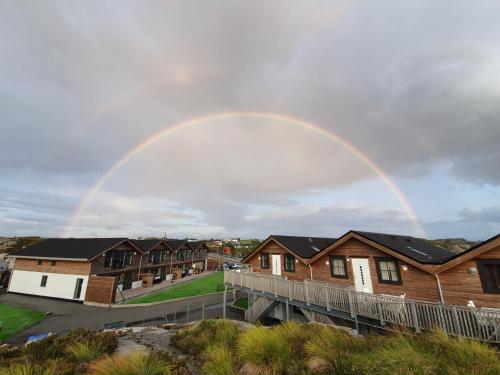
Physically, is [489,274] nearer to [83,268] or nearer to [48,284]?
[83,268]

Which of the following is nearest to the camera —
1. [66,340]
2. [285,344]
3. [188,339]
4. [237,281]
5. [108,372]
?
[108,372]

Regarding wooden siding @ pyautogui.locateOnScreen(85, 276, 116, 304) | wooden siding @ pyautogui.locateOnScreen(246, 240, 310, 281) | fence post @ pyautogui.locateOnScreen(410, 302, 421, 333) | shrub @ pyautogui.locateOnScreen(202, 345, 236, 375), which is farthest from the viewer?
wooden siding @ pyautogui.locateOnScreen(85, 276, 116, 304)

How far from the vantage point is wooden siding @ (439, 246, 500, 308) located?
13.1 m

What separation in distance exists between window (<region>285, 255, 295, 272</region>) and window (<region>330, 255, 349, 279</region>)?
488cm

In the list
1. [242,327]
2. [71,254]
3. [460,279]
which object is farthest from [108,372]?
[71,254]

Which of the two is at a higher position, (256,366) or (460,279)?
(460,279)

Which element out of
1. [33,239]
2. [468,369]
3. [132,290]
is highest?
[33,239]

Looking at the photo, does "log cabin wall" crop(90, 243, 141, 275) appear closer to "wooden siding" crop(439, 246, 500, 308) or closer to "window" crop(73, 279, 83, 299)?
"window" crop(73, 279, 83, 299)

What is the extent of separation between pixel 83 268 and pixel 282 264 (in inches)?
1008

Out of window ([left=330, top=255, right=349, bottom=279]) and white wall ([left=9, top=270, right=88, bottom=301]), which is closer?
window ([left=330, top=255, right=349, bottom=279])

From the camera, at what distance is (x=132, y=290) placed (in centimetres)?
3797

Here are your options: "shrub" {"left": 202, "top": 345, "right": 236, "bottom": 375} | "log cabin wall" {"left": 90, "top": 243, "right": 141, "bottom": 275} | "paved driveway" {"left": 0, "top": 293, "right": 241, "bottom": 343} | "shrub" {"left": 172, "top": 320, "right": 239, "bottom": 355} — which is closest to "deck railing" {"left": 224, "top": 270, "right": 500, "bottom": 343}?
"shrub" {"left": 172, "top": 320, "right": 239, "bottom": 355}

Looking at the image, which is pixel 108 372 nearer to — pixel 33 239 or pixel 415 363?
pixel 415 363

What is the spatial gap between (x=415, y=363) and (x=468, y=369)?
900 mm
